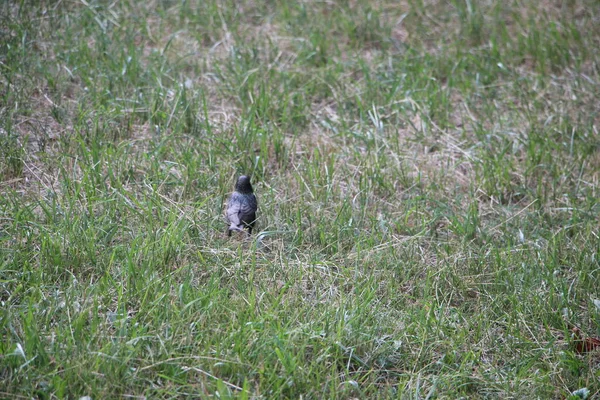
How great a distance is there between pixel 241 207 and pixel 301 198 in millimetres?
465

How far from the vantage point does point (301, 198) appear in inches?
161

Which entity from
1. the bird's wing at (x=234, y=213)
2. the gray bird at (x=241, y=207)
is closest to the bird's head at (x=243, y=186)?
the gray bird at (x=241, y=207)

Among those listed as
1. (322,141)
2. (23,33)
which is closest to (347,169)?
(322,141)

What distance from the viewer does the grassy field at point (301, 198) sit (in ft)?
9.52

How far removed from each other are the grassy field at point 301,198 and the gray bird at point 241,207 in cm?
10

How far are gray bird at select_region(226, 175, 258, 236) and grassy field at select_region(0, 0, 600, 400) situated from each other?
0.32ft

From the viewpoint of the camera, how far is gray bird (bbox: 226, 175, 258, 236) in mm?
3713

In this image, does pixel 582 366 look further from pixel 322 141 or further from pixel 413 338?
pixel 322 141

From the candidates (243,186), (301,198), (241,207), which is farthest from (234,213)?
(301,198)

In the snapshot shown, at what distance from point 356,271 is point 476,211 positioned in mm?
1053

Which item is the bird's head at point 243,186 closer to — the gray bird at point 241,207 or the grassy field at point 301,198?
the gray bird at point 241,207

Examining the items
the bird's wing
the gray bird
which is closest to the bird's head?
the gray bird

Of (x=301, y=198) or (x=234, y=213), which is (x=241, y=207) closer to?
(x=234, y=213)

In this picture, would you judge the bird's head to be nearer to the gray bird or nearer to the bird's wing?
the gray bird
